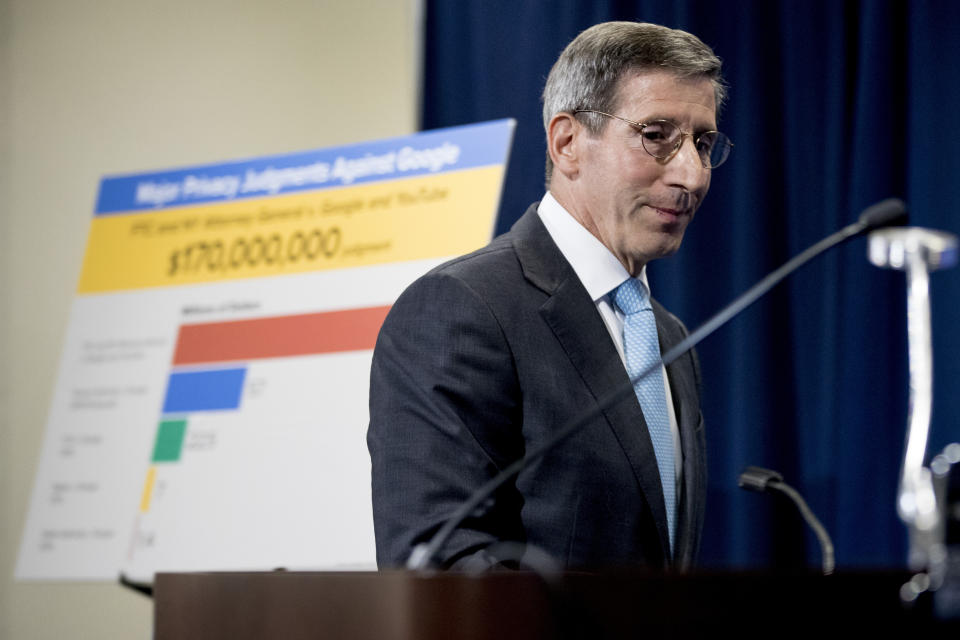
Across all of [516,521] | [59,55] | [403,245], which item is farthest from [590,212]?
[59,55]

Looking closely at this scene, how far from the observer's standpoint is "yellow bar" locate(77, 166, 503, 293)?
2.76m

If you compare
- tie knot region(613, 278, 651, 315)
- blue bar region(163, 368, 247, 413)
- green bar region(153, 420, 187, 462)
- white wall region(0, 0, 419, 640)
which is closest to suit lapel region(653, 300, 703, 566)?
tie knot region(613, 278, 651, 315)

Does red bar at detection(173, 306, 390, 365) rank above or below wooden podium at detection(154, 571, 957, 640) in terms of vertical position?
above

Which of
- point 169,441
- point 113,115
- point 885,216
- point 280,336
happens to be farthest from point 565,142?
point 113,115

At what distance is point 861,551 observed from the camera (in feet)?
8.65

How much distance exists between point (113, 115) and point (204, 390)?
4.90ft

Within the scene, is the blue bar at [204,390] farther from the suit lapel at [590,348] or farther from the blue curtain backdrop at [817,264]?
the suit lapel at [590,348]

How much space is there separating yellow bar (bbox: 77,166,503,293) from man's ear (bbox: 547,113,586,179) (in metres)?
0.64

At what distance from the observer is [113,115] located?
13.2ft

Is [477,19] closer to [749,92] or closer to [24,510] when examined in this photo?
[749,92]

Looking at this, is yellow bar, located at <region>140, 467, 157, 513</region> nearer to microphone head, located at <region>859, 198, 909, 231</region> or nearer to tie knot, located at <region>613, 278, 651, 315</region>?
tie knot, located at <region>613, 278, 651, 315</region>

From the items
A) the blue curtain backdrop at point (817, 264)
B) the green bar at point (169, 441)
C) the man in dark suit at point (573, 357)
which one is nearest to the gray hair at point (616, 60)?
the man in dark suit at point (573, 357)

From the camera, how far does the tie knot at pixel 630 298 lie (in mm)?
1939

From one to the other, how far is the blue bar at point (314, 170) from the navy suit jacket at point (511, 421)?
39.9 inches
